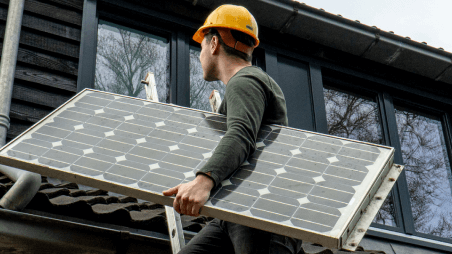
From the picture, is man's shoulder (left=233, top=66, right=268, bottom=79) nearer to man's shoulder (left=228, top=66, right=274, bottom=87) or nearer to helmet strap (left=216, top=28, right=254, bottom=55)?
man's shoulder (left=228, top=66, right=274, bottom=87)

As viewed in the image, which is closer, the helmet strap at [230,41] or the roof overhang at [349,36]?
the helmet strap at [230,41]

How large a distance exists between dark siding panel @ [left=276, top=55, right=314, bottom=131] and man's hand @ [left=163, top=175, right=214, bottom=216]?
4.73 m

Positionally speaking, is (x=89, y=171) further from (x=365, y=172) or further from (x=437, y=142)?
(x=437, y=142)

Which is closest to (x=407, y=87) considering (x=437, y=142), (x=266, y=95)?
(x=437, y=142)

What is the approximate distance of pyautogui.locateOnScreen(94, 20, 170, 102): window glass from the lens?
20.2ft

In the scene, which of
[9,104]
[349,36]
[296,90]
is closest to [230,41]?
[9,104]

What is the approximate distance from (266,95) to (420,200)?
5656mm

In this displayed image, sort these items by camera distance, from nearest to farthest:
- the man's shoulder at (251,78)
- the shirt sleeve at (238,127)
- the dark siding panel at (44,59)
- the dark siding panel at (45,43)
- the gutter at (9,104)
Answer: the shirt sleeve at (238,127) → the man's shoulder at (251,78) → the gutter at (9,104) → the dark siding panel at (44,59) → the dark siding panel at (45,43)

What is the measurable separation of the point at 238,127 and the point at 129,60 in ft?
13.8

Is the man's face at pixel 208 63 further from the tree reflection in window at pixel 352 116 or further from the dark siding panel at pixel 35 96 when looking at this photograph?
the tree reflection in window at pixel 352 116

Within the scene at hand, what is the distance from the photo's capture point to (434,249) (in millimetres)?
6914

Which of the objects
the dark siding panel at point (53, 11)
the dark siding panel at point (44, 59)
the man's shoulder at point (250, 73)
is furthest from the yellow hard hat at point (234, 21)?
the dark siding panel at point (53, 11)

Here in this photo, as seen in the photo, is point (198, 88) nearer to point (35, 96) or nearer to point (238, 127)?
point (35, 96)

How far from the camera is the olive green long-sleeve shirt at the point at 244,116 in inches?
93.8
